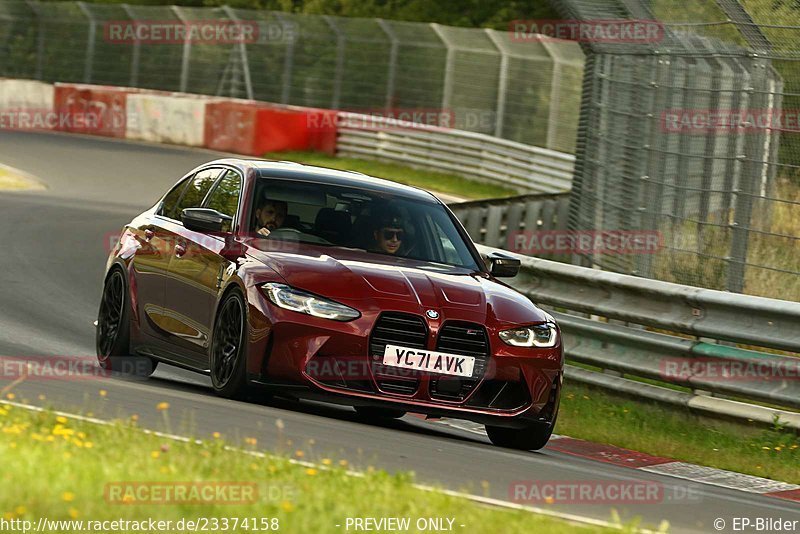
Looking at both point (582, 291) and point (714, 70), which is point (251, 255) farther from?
point (714, 70)

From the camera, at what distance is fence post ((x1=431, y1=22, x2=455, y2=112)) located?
Result: 3278 centimetres

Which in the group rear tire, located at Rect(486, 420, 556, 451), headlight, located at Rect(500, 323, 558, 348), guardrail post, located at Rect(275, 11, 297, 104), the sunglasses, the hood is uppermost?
the sunglasses

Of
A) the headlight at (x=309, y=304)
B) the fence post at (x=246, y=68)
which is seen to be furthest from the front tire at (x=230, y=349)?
the fence post at (x=246, y=68)

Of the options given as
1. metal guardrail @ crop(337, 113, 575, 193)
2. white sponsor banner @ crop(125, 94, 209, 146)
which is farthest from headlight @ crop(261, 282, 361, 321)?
white sponsor banner @ crop(125, 94, 209, 146)

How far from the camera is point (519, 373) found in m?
9.07

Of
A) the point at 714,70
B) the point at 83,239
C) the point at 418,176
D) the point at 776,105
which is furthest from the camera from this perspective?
the point at 418,176

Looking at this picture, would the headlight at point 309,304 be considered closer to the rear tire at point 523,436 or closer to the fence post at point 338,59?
the rear tire at point 523,436

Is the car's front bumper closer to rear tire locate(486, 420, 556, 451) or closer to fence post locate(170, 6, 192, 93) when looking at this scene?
rear tire locate(486, 420, 556, 451)

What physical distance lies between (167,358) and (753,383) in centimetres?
362

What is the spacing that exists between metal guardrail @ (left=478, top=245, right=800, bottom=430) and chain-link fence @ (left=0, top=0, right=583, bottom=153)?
19.3 meters

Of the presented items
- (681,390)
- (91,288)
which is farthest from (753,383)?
(91,288)

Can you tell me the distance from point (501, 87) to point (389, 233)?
22.1m

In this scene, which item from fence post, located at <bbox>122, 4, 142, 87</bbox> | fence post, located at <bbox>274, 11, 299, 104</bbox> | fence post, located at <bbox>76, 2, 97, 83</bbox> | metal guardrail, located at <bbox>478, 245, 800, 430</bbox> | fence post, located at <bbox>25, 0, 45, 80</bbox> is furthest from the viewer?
fence post, located at <bbox>25, 0, 45, 80</bbox>

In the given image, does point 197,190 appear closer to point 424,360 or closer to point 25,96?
point 424,360
